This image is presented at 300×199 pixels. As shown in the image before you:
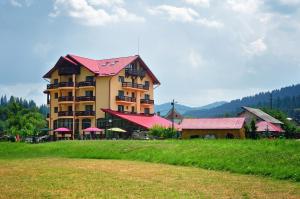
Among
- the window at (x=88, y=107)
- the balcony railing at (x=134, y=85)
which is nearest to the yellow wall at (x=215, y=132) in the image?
the balcony railing at (x=134, y=85)

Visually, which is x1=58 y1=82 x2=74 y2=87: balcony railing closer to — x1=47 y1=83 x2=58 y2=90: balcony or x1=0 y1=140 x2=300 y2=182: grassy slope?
x1=47 y1=83 x2=58 y2=90: balcony

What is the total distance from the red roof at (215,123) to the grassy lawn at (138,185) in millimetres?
34576

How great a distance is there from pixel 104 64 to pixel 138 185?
2578 inches

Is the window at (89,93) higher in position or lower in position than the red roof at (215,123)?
higher

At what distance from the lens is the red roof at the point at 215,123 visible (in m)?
60.3

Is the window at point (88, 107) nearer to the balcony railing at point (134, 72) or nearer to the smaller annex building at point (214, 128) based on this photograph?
the balcony railing at point (134, 72)

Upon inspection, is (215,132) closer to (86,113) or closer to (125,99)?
(125,99)

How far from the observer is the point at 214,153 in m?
32.6

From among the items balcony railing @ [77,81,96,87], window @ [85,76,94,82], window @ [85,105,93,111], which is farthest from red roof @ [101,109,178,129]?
window @ [85,76,94,82]

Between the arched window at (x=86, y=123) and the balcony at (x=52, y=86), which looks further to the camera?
the balcony at (x=52, y=86)

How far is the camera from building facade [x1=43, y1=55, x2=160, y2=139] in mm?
79312

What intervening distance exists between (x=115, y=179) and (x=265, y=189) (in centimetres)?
743

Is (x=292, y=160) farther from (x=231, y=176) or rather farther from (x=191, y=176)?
(x=191, y=176)

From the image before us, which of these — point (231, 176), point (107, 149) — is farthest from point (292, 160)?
point (107, 149)
